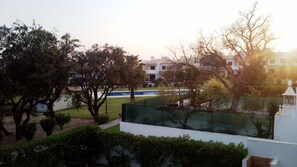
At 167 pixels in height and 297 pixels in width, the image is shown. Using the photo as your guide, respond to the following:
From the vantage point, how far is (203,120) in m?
15.2

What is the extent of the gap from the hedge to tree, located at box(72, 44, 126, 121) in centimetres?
834

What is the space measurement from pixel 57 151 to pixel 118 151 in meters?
2.47

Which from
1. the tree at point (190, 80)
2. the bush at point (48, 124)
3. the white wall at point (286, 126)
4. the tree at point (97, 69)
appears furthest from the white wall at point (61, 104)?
the white wall at point (286, 126)

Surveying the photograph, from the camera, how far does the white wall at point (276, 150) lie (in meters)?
9.95

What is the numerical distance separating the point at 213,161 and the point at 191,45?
57.3 feet

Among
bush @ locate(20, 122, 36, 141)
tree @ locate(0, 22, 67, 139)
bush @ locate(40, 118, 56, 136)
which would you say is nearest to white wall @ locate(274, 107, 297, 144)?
tree @ locate(0, 22, 67, 139)

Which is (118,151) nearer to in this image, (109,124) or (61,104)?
(109,124)

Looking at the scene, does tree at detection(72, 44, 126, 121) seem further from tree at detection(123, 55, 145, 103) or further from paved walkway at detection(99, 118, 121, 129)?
paved walkway at detection(99, 118, 121, 129)

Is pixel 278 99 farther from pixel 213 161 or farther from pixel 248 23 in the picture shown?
pixel 213 161

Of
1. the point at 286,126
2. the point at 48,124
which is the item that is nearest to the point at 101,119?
the point at 48,124

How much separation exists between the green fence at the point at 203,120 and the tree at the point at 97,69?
4.51 m

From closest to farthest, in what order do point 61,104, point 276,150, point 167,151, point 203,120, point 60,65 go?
point 276,150, point 167,151, point 203,120, point 60,65, point 61,104

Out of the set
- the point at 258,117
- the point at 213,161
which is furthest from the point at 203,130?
the point at 213,161

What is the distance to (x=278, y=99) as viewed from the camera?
2125 centimetres
